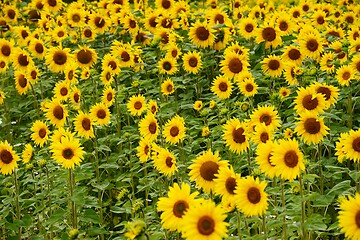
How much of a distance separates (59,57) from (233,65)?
1521 mm

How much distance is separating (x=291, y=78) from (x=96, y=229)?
6.60 ft

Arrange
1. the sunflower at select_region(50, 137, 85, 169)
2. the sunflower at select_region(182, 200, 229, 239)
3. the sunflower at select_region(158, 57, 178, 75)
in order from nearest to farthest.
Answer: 1. the sunflower at select_region(182, 200, 229, 239)
2. the sunflower at select_region(50, 137, 85, 169)
3. the sunflower at select_region(158, 57, 178, 75)

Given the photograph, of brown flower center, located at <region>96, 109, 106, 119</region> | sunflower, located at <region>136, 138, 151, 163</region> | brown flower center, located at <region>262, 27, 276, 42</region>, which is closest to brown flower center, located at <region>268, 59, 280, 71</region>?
brown flower center, located at <region>262, 27, 276, 42</region>

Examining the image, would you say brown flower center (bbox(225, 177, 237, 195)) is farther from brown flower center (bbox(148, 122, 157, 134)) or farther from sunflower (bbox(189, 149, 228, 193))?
brown flower center (bbox(148, 122, 157, 134))

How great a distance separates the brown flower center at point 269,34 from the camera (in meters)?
5.71

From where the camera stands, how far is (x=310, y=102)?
3.67 meters

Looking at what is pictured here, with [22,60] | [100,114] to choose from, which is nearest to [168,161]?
[100,114]

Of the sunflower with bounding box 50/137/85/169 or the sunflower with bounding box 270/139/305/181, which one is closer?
the sunflower with bounding box 270/139/305/181

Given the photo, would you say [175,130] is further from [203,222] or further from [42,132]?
[203,222]

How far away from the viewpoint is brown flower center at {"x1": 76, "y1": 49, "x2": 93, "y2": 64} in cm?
532

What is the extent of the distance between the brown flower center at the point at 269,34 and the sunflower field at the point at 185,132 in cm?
1

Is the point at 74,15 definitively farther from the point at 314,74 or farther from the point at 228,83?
the point at 314,74

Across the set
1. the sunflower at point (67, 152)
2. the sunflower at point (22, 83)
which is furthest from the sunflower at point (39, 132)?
the sunflower at point (22, 83)

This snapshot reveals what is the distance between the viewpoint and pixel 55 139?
3.96 metres
